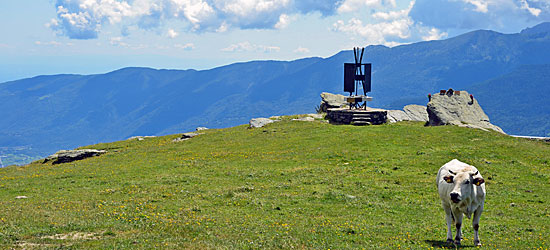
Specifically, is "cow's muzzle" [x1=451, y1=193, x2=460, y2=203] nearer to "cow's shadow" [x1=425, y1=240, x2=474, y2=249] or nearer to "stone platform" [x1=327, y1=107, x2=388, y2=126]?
"cow's shadow" [x1=425, y1=240, x2=474, y2=249]

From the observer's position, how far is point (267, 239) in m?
18.3

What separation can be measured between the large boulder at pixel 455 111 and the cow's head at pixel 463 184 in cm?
4124

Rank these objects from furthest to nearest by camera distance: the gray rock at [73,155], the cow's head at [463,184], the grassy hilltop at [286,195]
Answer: the gray rock at [73,155]
the grassy hilltop at [286,195]
the cow's head at [463,184]

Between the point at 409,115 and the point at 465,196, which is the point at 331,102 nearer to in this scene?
the point at 409,115

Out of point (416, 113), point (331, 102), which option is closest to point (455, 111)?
point (416, 113)

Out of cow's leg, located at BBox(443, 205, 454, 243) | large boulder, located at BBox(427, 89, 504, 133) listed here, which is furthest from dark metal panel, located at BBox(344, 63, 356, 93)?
cow's leg, located at BBox(443, 205, 454, 243)

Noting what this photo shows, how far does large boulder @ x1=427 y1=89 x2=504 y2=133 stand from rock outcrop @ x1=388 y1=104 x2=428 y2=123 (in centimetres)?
769

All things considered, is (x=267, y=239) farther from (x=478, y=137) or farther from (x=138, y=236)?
(x=478, y=137)

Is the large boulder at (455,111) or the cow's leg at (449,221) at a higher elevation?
the large boulder at (455,111)

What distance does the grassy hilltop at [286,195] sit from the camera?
18.7m

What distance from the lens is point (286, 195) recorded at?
93.6 feet

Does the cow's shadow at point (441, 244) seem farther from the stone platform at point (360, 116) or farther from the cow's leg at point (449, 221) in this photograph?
the stone platform at point (360, 116)

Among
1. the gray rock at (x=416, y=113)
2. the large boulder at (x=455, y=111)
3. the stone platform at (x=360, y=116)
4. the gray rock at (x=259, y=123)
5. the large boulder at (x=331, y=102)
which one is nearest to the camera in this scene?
the large boulder at (x=455, y=111)

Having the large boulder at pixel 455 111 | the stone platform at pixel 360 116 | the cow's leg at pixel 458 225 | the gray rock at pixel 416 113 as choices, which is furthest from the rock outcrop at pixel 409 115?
the cow's leg at pixel 458 225
